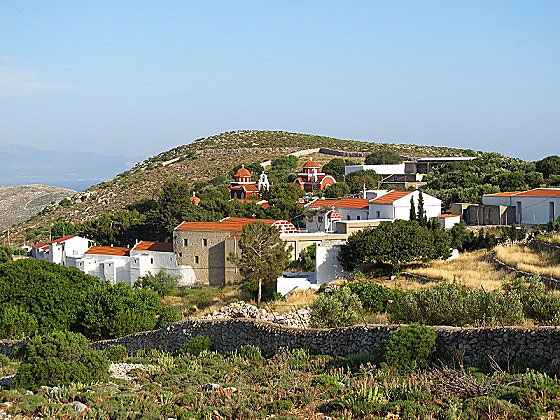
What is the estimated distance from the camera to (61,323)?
24.2 metres

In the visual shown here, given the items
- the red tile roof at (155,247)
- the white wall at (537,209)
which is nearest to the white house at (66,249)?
the red tile roof at (155,247)

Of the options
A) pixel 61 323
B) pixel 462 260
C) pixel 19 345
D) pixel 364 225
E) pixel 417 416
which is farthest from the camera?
pixel 364 225

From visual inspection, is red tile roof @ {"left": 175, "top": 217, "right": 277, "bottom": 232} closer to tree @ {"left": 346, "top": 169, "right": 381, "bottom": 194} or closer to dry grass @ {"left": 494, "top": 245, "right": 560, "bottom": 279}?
dry grass @ {"left": 494, "top": 245, "right": 560, "bottom": 279}

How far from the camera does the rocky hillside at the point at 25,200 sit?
107m

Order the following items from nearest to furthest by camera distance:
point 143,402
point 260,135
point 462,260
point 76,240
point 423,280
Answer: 1. point 143,402
2. point 423,280
3. point 462,260
4. point 76,240
5. point 260,135

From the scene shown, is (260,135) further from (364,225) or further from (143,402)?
(143,402)

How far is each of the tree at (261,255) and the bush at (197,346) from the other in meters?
13.7

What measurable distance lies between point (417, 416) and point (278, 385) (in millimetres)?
2640

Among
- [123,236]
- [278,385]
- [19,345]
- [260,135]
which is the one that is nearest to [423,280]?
[19,345]

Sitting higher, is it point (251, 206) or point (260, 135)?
point (260, 135)

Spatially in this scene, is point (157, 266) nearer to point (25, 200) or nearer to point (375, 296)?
point (375, 296)

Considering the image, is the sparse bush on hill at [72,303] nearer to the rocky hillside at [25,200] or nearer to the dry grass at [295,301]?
the dry grass at [295,301]

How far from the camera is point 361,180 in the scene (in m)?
58.3

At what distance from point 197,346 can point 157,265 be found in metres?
25.0
